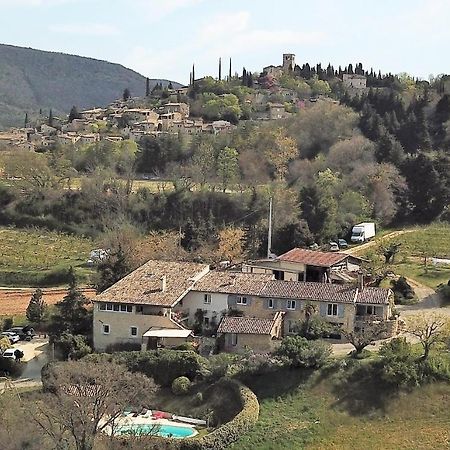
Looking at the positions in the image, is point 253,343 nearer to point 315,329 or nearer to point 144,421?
point 315,329

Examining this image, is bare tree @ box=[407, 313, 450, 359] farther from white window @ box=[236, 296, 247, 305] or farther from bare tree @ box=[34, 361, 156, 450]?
bare tree @ box=[34, 361, 156, 450]

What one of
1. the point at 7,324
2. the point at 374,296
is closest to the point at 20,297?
the point at 7,324

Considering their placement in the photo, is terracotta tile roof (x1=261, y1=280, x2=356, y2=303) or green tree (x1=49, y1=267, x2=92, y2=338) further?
green tree (x1=49, y1=267, x2=92, y2=338)

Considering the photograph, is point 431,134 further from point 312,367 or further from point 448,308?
point 312,367

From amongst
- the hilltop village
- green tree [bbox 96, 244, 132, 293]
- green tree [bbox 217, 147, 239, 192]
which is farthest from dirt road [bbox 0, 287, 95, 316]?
the hilltop village

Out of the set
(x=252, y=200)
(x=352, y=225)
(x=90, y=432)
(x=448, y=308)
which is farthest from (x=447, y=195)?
(x=90, y=432)
